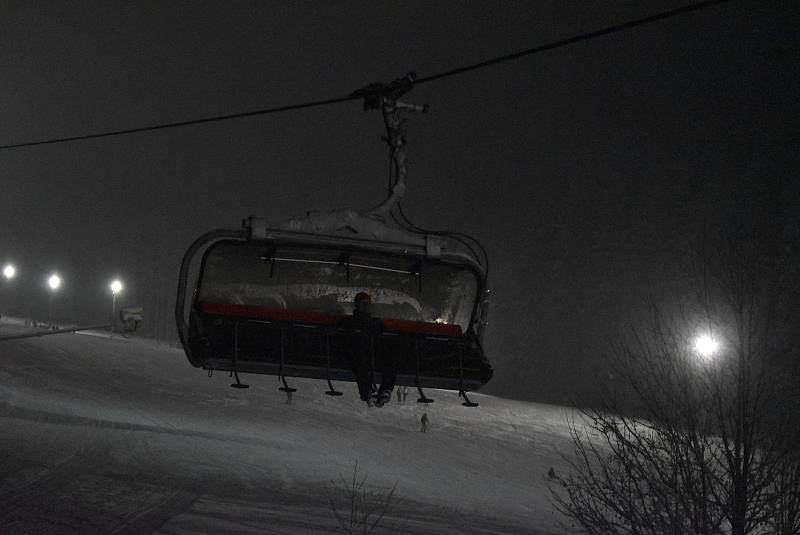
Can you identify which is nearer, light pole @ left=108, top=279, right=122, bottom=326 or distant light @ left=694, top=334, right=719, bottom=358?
distant light @ left=694, top=334, right=719, bottom=358

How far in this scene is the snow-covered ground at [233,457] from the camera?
1508cm

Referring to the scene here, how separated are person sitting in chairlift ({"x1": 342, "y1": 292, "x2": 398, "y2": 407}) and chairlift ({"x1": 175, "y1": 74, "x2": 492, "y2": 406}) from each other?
0.25 feet

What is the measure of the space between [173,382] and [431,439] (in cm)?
1743

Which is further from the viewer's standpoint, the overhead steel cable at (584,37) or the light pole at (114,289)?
the light pole at (114,289)

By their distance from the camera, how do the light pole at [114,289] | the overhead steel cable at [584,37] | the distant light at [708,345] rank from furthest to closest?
the light pole at [114,289] → the distant light at [708,345] → the overhead steel cable at [584,37]

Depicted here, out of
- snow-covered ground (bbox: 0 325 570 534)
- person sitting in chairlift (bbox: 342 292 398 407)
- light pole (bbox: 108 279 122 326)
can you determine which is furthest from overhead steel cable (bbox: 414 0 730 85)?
light pole (bbox: 108 279 122 326)

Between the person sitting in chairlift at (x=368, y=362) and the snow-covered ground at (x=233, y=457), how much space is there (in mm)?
11092

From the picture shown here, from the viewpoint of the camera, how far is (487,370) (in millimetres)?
5605

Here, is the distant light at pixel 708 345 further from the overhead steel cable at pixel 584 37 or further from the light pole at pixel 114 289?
the light pole at pixel 114 289

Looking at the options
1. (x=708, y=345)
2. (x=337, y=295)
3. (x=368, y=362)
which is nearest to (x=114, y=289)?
(x=708, y=345)

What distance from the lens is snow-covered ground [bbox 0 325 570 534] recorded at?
1508cm

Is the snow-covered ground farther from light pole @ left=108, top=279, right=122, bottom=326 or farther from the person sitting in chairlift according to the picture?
the person sitting in chairlift

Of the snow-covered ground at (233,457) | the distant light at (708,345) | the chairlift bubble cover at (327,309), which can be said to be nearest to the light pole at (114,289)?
the snow-covered ground at (233,457)

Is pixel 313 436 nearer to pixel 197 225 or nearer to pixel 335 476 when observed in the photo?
A: pixel 335 476
